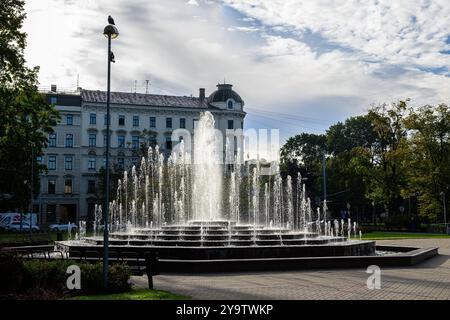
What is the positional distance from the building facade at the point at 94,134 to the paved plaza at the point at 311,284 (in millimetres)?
55850

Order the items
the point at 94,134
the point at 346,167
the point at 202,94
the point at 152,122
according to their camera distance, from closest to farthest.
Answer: the point at 346,167, the point at 94,134, the point at 152,122, the point at 202,94

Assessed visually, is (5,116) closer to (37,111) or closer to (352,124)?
(37,111)

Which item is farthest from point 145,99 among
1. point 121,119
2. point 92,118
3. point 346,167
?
point 346,167

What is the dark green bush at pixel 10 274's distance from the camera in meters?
13.1

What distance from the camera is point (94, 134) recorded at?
77812 mm

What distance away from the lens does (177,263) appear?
739 inches

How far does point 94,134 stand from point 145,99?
31.0 feet

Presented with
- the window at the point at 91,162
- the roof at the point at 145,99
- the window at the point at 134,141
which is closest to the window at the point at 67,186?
the window at the point at 91,162

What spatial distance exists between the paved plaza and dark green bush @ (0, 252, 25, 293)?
3385 millimetres

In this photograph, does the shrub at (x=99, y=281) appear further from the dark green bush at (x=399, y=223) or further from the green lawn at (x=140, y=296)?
the dark green bush at (x=399, y=223)

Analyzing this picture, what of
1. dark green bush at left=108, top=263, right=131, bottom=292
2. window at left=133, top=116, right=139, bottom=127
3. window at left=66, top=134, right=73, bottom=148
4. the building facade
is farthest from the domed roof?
dark green bush at left=108, top=263, right=131, bottom=292

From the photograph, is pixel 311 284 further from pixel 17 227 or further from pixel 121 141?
pixel 121 141
